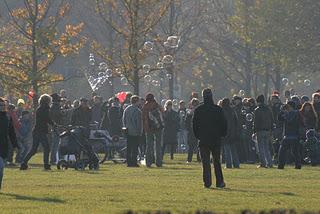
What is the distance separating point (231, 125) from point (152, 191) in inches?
417

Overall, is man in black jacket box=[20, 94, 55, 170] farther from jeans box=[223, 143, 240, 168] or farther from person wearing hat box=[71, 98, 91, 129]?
jeans box=[223, 143, 240, 168]

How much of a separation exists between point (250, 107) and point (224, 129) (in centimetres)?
1186

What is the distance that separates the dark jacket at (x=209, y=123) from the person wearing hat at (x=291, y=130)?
26.8ft

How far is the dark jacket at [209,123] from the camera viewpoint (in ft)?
83.4

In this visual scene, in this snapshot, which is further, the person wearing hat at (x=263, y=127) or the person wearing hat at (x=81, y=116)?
the person wearing hat at (x=81, y=116)

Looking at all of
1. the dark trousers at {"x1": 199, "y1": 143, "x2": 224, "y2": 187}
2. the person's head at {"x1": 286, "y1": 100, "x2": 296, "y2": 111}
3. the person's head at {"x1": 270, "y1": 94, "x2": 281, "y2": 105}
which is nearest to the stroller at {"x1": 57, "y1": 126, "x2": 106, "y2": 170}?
the person's head at {"x1": 286, "y1": 100, "x2": 296, "y2": 111}

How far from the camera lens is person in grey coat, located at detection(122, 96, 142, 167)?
35875 mm

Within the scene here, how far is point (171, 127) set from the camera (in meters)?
41.8

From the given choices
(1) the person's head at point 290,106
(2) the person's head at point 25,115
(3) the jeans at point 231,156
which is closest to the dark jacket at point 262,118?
(3) the jeans at point 231,156

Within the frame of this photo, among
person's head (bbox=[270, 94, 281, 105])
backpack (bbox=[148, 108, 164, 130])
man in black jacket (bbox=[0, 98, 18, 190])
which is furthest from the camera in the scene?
person's head (bbox=[270, 94, 281, 105])

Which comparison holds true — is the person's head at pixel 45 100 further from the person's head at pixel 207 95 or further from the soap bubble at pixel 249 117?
the person's head at pixel 207 95

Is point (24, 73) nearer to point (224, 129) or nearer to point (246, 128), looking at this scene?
point (246, 128)

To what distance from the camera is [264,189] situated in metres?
25.1

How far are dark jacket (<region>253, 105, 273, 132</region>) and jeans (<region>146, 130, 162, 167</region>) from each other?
2734 mm
